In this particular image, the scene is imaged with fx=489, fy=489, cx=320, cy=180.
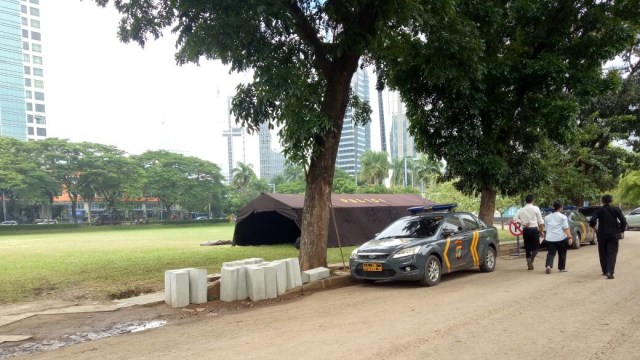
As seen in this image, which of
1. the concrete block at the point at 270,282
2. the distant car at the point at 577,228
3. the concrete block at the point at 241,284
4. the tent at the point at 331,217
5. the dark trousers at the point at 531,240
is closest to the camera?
the concrete block at the point at 241,284

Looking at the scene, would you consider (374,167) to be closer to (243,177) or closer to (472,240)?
(243,177)

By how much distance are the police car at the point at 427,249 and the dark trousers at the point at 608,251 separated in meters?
2.42

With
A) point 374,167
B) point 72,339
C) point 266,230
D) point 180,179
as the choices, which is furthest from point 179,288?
point 374,167

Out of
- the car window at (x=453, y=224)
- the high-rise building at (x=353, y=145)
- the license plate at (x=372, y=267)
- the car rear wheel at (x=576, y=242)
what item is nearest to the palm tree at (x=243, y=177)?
the high-rise building at (x=353, y=145)

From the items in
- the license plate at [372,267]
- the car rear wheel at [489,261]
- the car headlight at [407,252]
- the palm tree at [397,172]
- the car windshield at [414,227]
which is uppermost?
the palm tree at [397,172]

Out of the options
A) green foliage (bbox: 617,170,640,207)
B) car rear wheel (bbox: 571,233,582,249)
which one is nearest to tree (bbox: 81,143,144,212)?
green foliage (bbox: 617,170,640,207)

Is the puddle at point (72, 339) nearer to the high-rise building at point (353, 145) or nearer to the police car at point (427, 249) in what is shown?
the police car at point (427, 249)

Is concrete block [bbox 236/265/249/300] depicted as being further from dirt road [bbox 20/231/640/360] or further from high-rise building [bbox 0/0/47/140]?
high-rise building [bbox 0/0/47/140]

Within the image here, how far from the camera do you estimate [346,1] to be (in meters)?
10.1

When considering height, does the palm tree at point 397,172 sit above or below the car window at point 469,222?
above

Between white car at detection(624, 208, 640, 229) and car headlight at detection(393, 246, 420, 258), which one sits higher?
car headlight at detection(393, 246, 420, 258)

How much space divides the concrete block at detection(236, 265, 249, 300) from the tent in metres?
10.6

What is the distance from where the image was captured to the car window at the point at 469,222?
11.2 metres

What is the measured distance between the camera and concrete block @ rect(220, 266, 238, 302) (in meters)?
8.75
